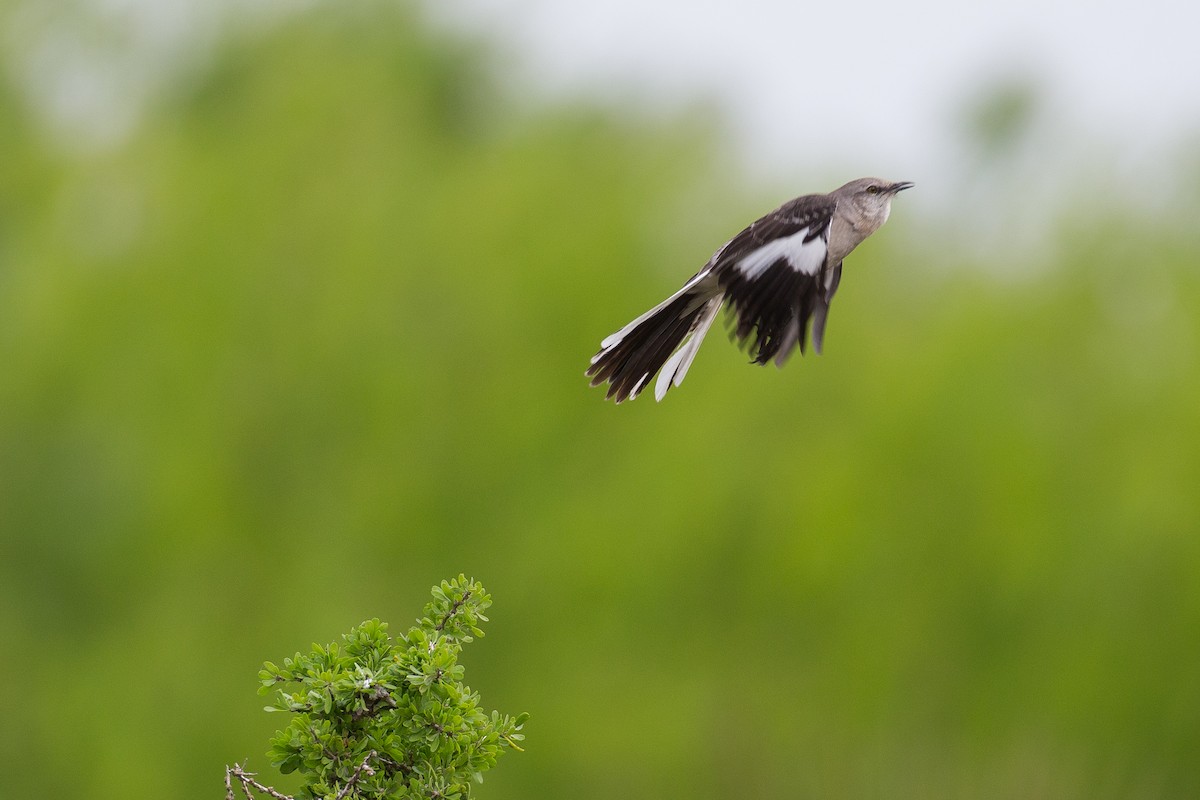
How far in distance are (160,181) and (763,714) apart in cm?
763

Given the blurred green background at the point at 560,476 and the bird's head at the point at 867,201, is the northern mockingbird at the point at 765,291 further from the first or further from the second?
the blurred green background at the point at 560,476

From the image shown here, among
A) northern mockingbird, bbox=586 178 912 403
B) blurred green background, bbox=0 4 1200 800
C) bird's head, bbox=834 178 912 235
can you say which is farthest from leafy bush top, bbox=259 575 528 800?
blurred green background, bbox=0 4 1200 800

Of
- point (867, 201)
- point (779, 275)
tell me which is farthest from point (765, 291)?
point (867, 201)

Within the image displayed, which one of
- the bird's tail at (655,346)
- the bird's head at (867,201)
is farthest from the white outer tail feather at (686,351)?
the bird's head at (867,201)

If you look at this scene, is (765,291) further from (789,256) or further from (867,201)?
(867,201)

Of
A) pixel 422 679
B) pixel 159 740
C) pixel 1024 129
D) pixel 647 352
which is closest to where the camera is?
pixel 422 679

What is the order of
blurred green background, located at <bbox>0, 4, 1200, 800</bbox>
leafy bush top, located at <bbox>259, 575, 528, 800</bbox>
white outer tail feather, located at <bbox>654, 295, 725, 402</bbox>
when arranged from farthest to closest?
blurred green background, located at <bbox>0, 4, 1200, 800</bbox>, white outer tail feather, located at <bbox>654, 295, 725, 402</bbox>, leafy bush top, located at <bbox>259, 575, 528, 800</bbox>

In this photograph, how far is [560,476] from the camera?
13.7 metres

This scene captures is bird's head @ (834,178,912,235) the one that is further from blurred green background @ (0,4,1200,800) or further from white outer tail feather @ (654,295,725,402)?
blurred green background @ (0,4,1200,800)

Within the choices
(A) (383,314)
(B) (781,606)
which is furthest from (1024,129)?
(A) (383,314)

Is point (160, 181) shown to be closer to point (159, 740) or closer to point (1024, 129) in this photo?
point (159, 740)

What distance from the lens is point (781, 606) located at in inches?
569

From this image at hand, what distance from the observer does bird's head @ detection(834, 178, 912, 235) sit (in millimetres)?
4500

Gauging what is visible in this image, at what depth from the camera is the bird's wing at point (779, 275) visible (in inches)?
157
